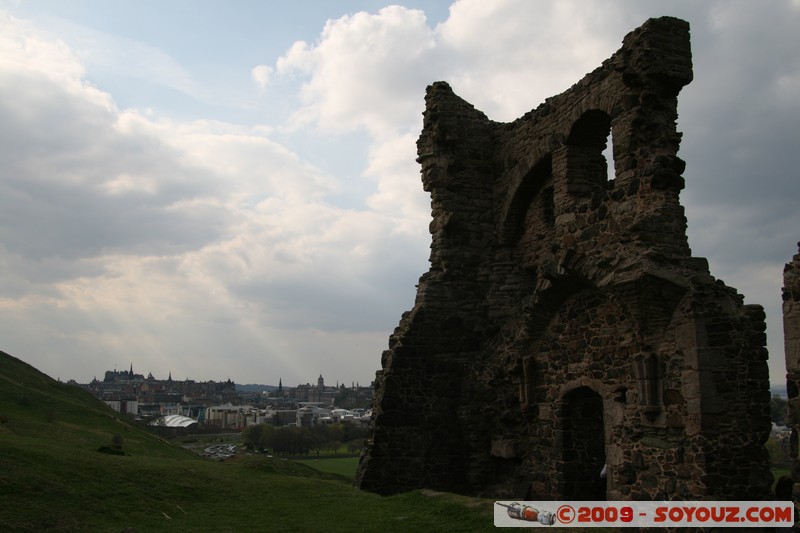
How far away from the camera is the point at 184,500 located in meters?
10.9

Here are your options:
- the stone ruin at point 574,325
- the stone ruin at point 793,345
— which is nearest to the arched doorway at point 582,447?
the stone ruin at point 574,325

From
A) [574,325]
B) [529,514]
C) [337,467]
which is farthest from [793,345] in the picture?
[337,467]

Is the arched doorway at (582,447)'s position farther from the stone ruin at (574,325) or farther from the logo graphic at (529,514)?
the logo graphic at (529,514)

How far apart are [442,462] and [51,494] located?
7.47m

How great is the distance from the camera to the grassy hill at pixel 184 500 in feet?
29.7

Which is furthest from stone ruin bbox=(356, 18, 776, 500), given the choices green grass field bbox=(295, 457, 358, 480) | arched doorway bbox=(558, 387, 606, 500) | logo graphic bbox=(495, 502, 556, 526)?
green grass field bbox=(295, 457, 358, 480)

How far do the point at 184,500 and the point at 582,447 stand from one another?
6.55 meters

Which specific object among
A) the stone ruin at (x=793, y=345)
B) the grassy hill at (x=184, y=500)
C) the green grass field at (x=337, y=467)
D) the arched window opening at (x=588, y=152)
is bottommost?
the green grass field at (x=337, y=467)

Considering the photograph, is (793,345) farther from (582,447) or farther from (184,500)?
(184,500)

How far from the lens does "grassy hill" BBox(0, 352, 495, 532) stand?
29.7ft

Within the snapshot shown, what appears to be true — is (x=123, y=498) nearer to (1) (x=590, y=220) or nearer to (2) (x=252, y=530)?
(2) (x=252, y=530)

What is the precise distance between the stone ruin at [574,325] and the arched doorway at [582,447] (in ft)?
0.08

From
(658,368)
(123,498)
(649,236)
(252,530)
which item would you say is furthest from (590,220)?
(123,498)

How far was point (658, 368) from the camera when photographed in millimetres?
10102
